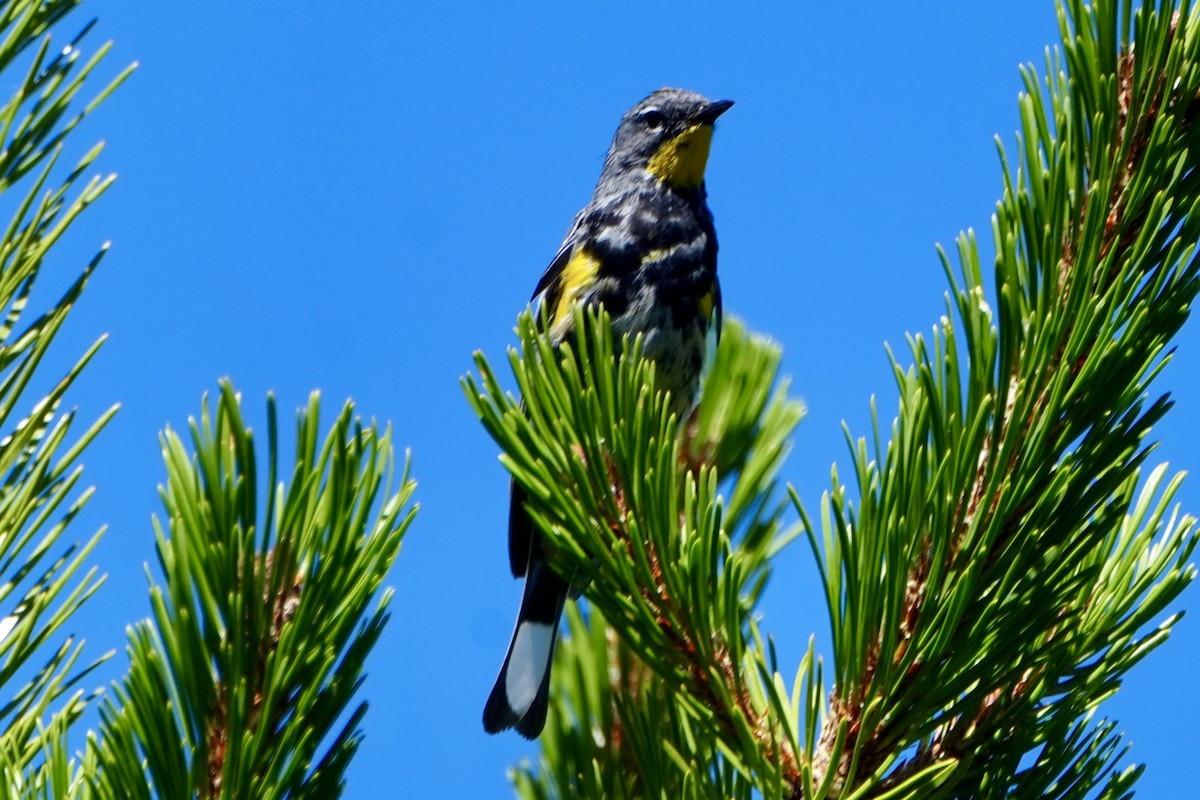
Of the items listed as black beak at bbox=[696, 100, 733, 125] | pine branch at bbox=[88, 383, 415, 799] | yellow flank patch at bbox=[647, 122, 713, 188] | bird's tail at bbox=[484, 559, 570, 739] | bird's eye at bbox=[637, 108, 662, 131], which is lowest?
pine branch at bbox=[88, 383, 415, 799]

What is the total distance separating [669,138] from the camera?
432 centimetres

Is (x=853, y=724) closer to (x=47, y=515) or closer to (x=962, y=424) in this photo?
(x=962, y=424)

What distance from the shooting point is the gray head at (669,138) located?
4215 millimetres

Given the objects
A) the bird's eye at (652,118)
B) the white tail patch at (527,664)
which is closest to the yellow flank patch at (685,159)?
the bird's eye at (652,118)

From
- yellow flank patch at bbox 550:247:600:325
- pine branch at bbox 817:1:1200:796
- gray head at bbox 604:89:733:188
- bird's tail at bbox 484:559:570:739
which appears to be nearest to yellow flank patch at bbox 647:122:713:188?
gray head at bbox 604:89:733:188

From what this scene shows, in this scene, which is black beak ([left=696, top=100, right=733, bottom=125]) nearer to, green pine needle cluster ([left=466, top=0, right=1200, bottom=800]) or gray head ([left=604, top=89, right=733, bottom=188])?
gray head ([left=604, top=89, right=733, bottom=188])

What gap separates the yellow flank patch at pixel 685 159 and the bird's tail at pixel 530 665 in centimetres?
179

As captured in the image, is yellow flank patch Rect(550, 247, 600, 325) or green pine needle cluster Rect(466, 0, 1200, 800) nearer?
green pine needle cluster Rect(466, 0, 1200, 800)

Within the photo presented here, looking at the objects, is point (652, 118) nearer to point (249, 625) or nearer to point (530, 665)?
point (530, 665)

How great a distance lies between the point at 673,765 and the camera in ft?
4.32

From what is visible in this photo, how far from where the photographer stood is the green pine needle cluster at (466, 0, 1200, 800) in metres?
1.09

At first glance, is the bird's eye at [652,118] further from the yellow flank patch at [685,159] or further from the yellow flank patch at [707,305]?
the yellow flank patch at [707,305]

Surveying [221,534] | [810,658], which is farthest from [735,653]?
[221,534]

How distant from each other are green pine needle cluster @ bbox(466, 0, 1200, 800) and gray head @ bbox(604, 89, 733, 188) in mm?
3090
